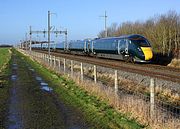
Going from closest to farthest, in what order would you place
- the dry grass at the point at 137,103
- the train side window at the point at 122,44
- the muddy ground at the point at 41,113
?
the dry grass at the point at 137,103, the muddy ground at the point at 41,113, the train side window at the point at 122,44

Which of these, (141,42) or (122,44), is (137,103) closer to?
(141,42)

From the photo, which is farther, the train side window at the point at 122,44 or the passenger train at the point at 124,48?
the train side window at the point at 122,44

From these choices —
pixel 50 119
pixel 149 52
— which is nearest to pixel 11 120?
pixel 50 119

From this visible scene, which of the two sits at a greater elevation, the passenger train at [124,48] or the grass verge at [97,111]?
the passenger train at [124,48]

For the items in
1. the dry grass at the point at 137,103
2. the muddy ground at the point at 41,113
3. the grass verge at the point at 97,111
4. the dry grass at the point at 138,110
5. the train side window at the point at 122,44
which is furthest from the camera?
the train side window at the point at 122,44

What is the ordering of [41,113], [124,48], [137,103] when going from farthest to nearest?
1. [124,48]
2. [41,113]
3. [137,103]

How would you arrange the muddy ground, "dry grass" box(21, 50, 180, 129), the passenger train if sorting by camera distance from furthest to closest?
the passenger train, the muddy ground, "dry grass" box(21, 50, 180, 129)

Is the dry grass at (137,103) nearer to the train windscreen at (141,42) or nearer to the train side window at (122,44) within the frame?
the train windscreen at (141,42)

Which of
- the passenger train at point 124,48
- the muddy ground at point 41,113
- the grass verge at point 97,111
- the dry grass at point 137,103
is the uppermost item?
the passenger train at point 124,48

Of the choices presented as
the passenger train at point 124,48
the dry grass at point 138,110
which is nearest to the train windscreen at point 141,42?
the passenger train at point 124,48

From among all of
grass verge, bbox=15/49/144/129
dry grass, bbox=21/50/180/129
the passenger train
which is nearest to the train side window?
the passenger train

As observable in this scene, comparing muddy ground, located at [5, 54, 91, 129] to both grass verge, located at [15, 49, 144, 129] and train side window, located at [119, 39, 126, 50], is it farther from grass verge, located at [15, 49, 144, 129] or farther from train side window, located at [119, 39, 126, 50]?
train side window, located at [119, 39, 126, 50]

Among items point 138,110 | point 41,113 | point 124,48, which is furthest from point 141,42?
point 138,110

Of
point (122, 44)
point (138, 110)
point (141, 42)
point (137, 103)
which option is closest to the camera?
point (138, 110)
